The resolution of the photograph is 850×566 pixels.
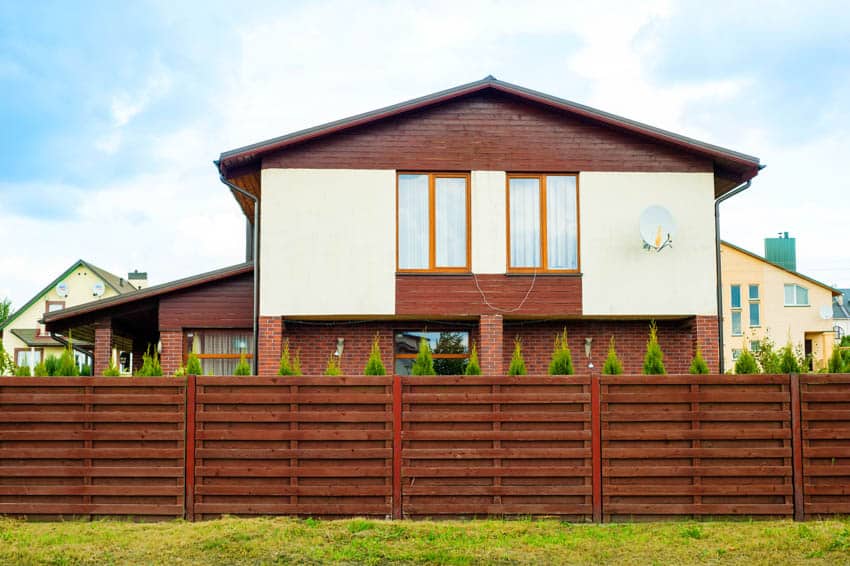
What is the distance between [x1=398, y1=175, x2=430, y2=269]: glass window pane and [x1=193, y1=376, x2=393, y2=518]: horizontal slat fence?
234 inches

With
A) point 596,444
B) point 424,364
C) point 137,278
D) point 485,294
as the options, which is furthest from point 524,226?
point 137,278

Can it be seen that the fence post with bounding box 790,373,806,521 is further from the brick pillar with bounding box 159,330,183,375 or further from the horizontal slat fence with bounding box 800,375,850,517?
the brick pillar with bounding box 159,330,183,375

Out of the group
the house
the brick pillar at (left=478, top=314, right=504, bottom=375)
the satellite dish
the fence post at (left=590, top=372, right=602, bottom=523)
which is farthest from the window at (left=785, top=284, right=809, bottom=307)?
the fence post at (left=590, top=372, right=602, bottom=523)

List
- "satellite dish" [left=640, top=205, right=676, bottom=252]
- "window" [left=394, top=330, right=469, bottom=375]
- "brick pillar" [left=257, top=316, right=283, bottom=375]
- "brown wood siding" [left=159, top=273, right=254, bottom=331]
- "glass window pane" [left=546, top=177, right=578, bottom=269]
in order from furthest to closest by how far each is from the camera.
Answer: "brown wood siding" [left=159, top=273, right=254, bottom=331] < "window" [left=394, top=330, right=469, bottom=375] < "glass window pane" [left=546, top=177, right=578, bottom=269] < "brick pillar" [left=257, top=316, right=283, bottom=375] < "satellite dish" [left=640, top=205, right=676, bottom=252]

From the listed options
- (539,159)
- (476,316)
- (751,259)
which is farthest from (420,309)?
(751,259)

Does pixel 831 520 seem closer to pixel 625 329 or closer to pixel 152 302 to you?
pixel 625 329

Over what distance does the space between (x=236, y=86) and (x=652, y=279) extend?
7641mm

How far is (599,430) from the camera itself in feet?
31.1

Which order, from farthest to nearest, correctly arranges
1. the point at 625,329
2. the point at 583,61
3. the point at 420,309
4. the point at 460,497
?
the point at 625,329, the point at 420,309, the point at 583,61, the point at 460,497

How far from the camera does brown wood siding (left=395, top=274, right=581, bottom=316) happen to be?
15188mm

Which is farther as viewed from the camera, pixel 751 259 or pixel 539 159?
pixel 751 259

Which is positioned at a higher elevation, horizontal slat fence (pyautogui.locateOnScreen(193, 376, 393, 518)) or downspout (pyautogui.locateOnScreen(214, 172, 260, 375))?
downspout (pyautogui.locateOnScreen(214, 172, 260, 375))

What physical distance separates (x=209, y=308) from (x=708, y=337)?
29.7 ft

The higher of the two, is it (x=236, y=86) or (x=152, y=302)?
(x=236, y=86)
